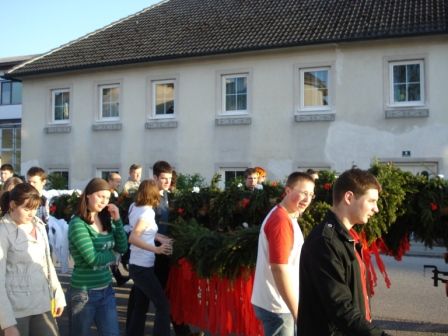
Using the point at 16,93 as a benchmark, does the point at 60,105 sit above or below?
below

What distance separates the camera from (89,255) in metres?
4.65

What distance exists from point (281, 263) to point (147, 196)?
2315mm

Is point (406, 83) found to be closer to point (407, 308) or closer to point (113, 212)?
point (407, 308)

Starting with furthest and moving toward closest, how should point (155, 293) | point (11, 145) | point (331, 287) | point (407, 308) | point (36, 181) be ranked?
point (11, 145)
point (407, 308)
point (36, 181)
point (155, 293)
point (331, 287)

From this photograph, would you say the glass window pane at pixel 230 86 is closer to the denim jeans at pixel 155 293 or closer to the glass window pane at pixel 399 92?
the glass window pane at pixel 399 92

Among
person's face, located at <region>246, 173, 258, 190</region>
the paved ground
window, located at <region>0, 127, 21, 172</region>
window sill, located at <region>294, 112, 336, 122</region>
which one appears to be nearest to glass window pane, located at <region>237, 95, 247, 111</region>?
window sill, located at <region>294, 112, 336, 122</region>

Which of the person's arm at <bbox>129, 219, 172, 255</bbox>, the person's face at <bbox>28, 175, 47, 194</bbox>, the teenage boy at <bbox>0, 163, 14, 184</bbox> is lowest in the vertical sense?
the person's arm at <bbox>129, 219, 172, 255</bbox>

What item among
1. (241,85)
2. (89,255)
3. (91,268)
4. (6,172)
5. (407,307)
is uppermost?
(241,85)

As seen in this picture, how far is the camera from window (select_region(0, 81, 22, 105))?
37.4m

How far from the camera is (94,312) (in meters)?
4.77

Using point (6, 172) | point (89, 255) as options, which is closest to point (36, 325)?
point (89, 255)

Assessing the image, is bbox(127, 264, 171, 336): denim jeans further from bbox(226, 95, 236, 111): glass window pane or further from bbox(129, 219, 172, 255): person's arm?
bbox(226, 95, 236, 111): glass window pane

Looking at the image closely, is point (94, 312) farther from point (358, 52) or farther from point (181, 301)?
point (358, 52)

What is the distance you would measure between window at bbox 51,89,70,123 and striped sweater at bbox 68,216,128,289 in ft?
59.7
